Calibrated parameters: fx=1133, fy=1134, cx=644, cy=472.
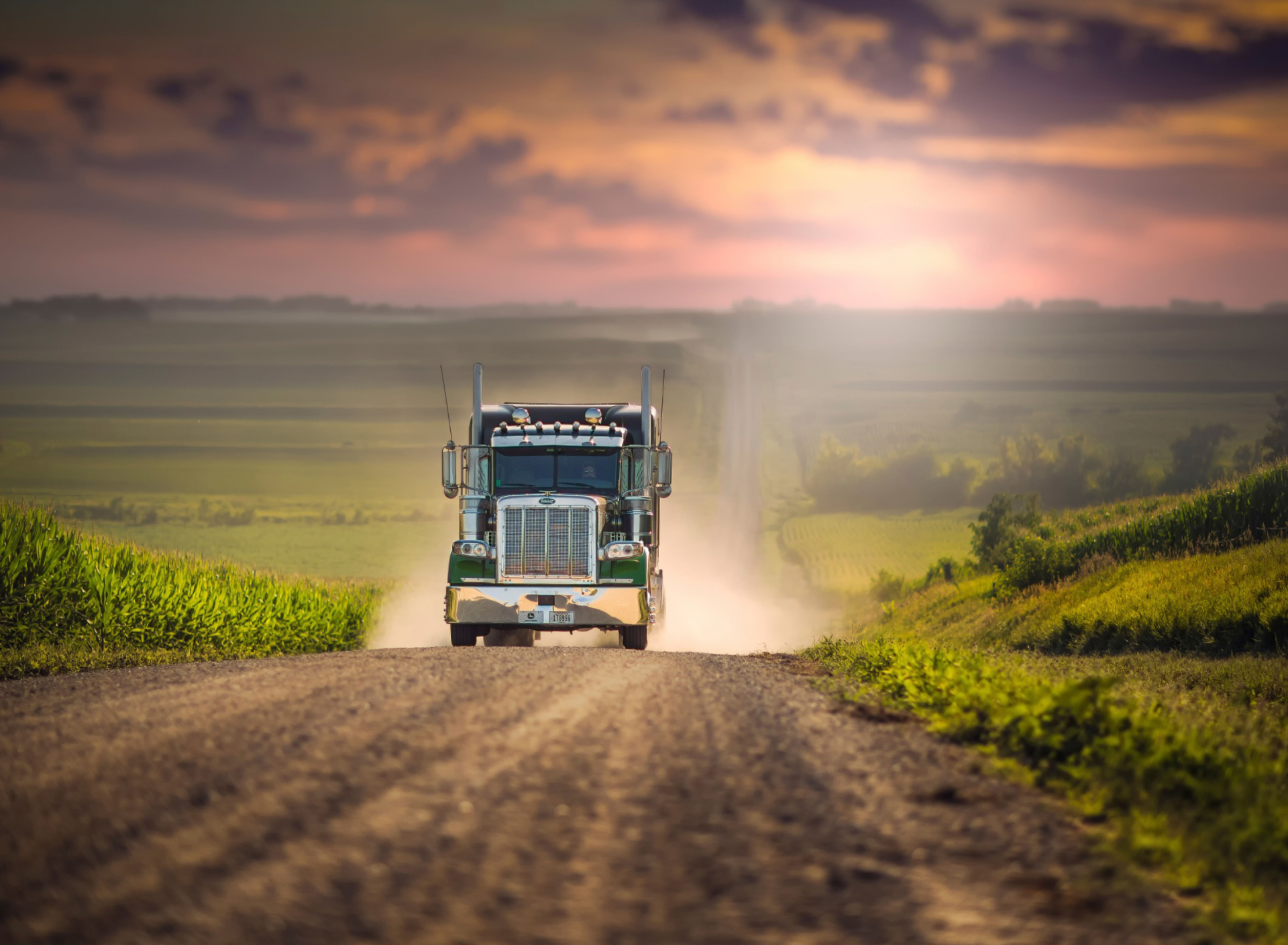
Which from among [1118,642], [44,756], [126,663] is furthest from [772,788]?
[1118,642]

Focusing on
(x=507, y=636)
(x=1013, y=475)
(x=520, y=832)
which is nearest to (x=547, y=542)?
(x=507, y=636)

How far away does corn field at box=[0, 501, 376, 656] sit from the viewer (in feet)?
59.1

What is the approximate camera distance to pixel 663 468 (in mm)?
20109

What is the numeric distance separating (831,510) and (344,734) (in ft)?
392

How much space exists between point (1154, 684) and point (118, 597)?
15811 mm

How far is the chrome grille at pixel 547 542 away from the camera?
19.3 metres

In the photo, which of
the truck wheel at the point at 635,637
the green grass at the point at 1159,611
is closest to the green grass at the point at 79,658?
the truck wheel at the point at 635,637

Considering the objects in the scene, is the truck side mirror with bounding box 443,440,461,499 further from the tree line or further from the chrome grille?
the tree line

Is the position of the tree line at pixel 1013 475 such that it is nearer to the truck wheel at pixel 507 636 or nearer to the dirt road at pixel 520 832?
the truck wheel at pixel 507 636

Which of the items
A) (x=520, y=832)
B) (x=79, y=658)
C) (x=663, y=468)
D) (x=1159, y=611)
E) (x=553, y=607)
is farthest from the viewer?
(x=1159, y=611)

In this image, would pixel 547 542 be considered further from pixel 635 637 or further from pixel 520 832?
pixel 520 832

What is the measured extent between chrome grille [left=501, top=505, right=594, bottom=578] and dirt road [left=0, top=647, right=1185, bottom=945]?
9.64 m

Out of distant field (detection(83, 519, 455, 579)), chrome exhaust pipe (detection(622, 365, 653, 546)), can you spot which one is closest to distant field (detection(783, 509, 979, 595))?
distant field (detection(83, 519, 455, 579))

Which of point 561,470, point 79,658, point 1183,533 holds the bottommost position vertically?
point 79,658
